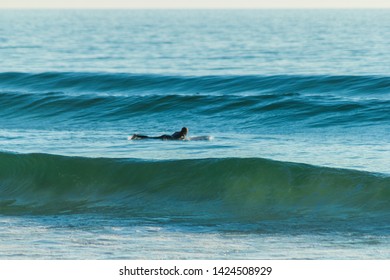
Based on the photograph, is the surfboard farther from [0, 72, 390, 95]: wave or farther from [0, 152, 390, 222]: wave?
[0, 72, 390, 95]: wave

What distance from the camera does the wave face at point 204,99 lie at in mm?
22016

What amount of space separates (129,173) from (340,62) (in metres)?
24.1

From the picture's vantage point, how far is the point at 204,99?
81.7 feet

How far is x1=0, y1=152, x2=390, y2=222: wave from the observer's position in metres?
12.6

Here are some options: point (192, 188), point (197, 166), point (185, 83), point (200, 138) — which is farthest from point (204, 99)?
point (192, 188)

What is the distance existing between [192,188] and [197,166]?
0.93 metres

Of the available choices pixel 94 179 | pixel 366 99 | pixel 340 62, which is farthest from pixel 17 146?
pixel 340 62

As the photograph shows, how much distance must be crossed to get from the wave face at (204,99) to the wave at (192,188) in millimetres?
6559

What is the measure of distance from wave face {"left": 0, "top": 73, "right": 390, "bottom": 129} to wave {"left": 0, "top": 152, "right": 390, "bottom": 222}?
656 centimetres

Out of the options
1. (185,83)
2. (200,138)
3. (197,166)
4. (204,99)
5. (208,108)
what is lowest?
(197,166)

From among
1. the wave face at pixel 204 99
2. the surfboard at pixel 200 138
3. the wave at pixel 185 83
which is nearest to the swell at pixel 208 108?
the wave face at pixel 204 99

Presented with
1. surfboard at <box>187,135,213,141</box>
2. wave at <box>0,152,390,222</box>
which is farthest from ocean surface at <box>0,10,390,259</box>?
surfboard at <box>187,135,213,141</box>

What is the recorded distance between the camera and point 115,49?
51812 mm

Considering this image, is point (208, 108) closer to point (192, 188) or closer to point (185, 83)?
point (185, 83)
